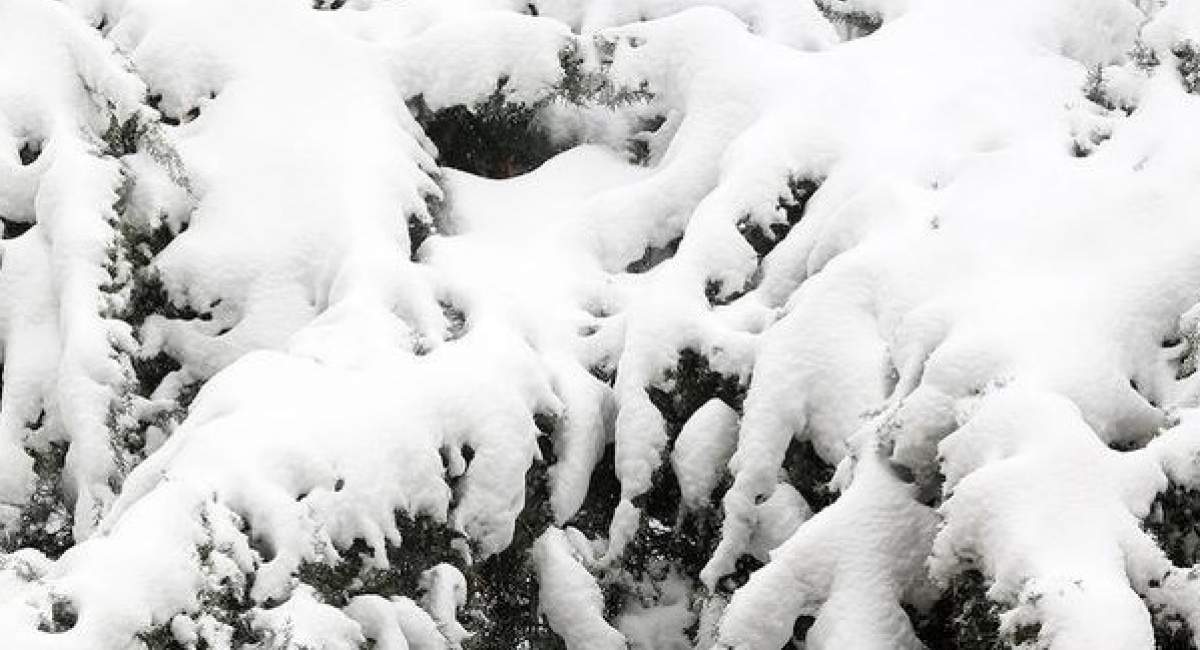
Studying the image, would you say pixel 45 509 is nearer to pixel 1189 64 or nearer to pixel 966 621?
pixel 966 621

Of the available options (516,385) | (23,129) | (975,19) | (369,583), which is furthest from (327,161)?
(975,19)

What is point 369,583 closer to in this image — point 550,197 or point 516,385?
point 516,385

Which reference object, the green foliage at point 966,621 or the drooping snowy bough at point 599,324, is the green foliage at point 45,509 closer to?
the drooping snowy bough at point 599,324

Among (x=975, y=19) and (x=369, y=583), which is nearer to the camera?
(x=369, y=583)

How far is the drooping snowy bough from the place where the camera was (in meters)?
5.12

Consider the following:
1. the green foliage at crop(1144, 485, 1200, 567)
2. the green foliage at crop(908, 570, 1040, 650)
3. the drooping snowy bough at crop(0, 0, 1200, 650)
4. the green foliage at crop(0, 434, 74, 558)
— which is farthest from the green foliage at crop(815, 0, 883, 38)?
the green foliage at crop(0, 434, 74, 558)

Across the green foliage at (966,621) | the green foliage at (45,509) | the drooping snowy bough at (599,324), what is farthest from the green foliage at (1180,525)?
the green foliage at (45,509)

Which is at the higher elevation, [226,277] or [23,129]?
[23,129]

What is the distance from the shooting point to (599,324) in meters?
7.19

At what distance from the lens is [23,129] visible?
7.45 m

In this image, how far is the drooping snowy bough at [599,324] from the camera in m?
5.12

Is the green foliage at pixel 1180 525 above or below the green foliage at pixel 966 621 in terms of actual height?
above

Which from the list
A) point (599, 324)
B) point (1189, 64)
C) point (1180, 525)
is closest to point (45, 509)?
point (599, 324)

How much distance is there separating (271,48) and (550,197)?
7.21 feet
